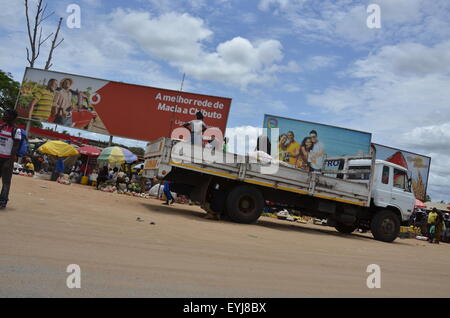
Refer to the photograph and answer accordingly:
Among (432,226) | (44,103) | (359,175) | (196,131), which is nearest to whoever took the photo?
(196,131)

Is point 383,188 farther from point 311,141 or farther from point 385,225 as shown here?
point 311,141

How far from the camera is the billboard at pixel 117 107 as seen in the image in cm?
2167

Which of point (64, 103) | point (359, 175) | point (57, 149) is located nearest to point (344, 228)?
point (359, 175)

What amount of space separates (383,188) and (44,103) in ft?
62.9

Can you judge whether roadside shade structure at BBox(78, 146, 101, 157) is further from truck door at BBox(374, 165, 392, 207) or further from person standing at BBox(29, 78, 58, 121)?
truck door at BBox(374, 165, 392, 207)

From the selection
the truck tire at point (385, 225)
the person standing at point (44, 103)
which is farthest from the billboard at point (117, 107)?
the truck tire at point (385, 225)

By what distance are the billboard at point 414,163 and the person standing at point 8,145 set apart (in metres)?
24.8

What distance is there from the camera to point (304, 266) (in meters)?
4.81

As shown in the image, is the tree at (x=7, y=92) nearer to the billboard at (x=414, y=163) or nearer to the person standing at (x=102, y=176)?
the person standing at (x=102, y=176)

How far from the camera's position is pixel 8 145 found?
6.12 meters

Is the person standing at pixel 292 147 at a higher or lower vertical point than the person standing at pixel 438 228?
higher
